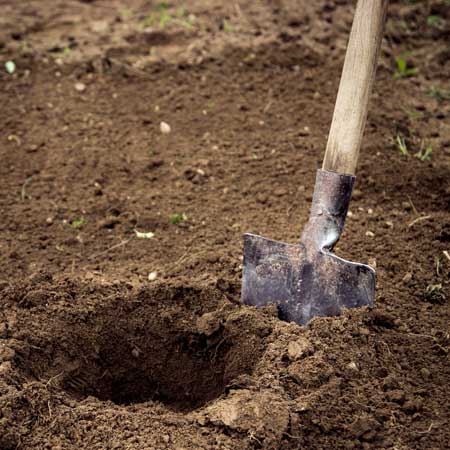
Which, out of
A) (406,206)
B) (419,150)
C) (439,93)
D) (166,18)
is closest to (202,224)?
(406,206)

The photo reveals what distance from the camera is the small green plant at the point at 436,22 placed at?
4922 millimetres

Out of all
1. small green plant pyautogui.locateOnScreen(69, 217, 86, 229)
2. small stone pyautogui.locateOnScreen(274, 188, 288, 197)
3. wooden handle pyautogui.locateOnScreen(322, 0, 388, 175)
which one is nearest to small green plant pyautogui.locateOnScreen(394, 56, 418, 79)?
small stone pyautogui.locateOnScreen(274, 188, 288, 197)

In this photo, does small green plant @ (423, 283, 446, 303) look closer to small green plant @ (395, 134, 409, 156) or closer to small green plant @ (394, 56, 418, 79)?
small green plant @ (395, 134, 409, 156)

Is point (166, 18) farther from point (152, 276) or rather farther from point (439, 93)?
point (152, 276)

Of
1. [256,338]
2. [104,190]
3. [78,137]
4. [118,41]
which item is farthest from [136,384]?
[118,41]

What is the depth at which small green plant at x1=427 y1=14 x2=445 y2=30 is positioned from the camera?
4.92 m

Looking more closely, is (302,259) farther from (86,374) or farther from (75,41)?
(75,41)

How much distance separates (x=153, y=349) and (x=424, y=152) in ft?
6.12

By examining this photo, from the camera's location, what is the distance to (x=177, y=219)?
11.2 feet

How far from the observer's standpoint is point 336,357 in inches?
99.0

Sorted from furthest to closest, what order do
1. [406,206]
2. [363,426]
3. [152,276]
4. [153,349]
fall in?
[406,206]
[152,276]
[153,349]
[363,426]

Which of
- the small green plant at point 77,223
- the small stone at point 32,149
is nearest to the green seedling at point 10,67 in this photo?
the small stone at point 32,149

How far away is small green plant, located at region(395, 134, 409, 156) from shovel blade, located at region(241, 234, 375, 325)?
123cm

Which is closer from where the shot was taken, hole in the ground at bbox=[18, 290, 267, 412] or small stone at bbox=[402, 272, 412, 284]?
hole in the ground at bbox=[18, 290, 267, 412]
